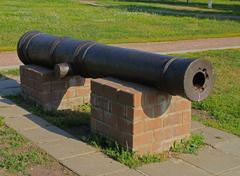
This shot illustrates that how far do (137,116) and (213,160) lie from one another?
2.88ft

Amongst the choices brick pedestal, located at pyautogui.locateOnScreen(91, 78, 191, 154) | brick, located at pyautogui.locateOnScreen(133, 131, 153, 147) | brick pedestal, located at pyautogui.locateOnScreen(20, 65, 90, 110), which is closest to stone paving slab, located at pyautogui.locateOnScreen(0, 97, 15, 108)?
brick pedestal, located at pyautogui.locateOnScreen(20, 65, 90, 110)

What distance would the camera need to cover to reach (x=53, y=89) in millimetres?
7074

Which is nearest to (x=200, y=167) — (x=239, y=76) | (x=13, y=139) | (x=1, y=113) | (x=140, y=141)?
(x=140, y=141)

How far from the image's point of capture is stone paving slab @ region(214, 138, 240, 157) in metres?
5.51

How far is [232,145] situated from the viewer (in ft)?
18.7

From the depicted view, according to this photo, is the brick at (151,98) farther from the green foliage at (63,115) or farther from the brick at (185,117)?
the green foliage at (63,115)

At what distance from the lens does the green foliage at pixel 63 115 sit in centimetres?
644

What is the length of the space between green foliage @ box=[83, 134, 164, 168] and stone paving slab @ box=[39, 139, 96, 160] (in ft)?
0.42

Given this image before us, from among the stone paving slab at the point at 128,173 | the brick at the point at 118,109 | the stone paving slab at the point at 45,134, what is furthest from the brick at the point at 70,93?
the stone paving slab at the point at 128,173

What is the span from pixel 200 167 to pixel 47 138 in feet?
5.75

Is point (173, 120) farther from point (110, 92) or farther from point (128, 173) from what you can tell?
point (128, 173)

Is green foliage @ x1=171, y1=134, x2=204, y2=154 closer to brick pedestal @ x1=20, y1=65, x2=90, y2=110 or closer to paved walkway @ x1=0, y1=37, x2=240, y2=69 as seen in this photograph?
brick pedestal @ x1=20, y1=65, x2=90, y2=110

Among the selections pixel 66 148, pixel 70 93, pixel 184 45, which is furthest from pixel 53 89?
pixel 184 45

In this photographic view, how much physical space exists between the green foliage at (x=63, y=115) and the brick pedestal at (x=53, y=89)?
9 cm
